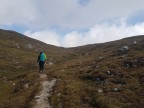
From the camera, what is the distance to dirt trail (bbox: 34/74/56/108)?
31.7m

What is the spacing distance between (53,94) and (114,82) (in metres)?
9.41

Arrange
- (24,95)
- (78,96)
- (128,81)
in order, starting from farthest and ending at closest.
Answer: (128,81) → (24,95) → (78,96)

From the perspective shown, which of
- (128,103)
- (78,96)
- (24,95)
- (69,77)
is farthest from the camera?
(69,77)

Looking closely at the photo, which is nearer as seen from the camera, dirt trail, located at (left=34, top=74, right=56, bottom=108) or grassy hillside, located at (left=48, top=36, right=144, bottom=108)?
dirt trail, located at (left=34, top=74, right=56, bottom=108)

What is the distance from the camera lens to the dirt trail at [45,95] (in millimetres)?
31734

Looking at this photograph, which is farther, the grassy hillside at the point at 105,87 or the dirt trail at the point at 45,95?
the grassy hillside at the point at 105,87

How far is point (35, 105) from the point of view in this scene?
1247 inches

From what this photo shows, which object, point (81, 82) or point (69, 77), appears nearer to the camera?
point (81, 82)

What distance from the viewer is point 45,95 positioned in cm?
3591

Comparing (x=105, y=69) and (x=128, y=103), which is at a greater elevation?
(x=105, y=69)

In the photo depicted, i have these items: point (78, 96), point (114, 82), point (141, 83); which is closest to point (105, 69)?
point (114, 82)

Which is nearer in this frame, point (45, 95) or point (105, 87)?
point (45, 95)

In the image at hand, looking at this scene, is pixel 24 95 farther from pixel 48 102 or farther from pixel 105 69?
pixel 105 69

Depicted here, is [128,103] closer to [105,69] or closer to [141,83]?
[141,83]
